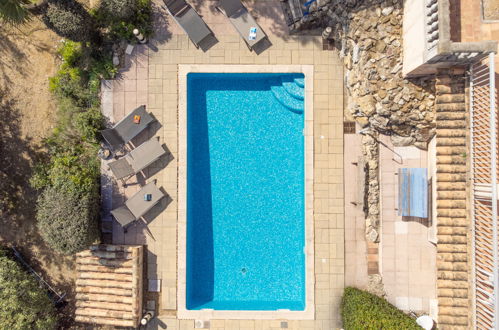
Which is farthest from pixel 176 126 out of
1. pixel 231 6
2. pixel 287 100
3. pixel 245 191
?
pixel 231 6

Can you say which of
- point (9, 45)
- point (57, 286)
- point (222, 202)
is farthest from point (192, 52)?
point (57, 286)

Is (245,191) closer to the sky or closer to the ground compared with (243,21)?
closer to the ground

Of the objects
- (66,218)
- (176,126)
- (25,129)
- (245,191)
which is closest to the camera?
(66,218)

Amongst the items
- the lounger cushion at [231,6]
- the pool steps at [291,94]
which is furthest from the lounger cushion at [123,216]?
the lounger cushion at [231,6]

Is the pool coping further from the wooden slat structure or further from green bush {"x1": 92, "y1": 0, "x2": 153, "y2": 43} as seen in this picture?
green bush {"x1": 92, "y1": 0, "x2": 153, "y2": 43}

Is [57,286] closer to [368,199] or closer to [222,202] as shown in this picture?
[222,202]

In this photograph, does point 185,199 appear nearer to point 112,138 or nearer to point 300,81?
point 112,138

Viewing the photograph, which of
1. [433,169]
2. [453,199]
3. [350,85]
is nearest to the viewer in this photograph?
[453,199]

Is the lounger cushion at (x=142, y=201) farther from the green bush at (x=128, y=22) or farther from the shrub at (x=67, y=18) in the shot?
the shrub at (x=67, y=18)
